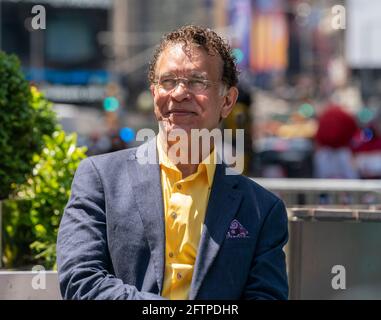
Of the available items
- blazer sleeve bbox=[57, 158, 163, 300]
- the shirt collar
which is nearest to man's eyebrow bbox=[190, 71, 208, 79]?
the shirt collar

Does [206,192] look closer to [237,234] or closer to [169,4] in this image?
[237,234]

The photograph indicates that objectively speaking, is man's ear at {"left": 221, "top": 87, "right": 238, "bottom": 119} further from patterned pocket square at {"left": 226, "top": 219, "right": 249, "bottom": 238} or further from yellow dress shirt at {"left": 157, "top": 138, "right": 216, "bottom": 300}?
patterned pocket square at {"left": 226, "top": 219, "right": 249, "bottom": 238}

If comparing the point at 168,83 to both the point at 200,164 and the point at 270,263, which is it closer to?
the point at 200,164

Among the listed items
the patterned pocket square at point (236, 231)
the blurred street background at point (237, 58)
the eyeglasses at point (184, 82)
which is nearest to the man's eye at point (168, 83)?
the eyeglasses at point (184, 82)

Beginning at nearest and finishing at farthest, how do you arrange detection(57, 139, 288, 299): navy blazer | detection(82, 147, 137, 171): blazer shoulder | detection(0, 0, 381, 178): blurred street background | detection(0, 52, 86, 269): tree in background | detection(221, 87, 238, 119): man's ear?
detection(57, 139, 288, 299): navy blazer → detection(82, 147, 137, 171): blazer shoulder → detection(221, 87, 238, 119): man's ear → detection(0, 52, 86, 269): tree in background → detection(0, 0, 381, 178): blurred street background

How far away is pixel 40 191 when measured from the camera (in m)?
5.24

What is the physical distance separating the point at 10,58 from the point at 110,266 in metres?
2.10

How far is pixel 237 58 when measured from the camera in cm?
431

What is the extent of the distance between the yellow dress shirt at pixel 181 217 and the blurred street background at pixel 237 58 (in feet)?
3.49

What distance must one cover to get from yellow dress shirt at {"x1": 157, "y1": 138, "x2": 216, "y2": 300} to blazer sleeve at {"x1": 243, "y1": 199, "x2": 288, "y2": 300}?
242 millimetres

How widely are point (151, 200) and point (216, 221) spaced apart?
268 millimetres

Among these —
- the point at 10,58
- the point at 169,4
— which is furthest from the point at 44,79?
the point at 10,58

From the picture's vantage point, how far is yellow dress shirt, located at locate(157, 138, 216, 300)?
3.71 meters

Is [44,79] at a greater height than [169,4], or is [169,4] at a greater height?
[169,4]
